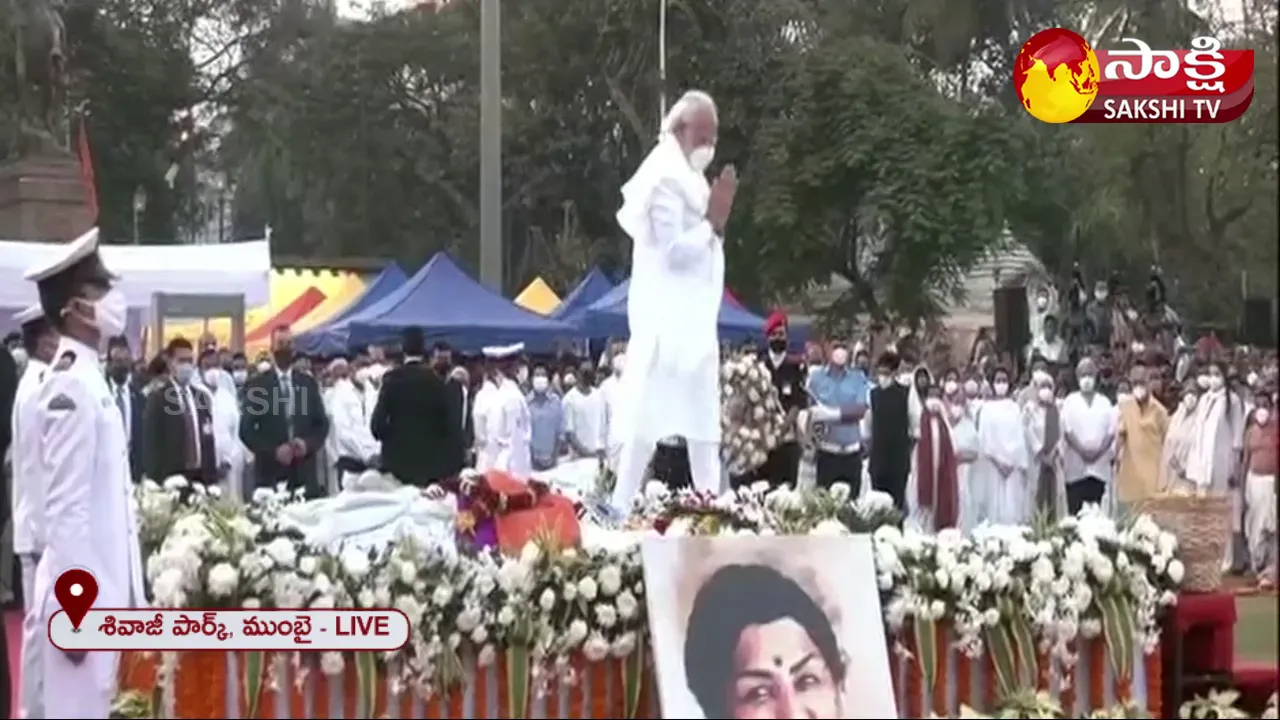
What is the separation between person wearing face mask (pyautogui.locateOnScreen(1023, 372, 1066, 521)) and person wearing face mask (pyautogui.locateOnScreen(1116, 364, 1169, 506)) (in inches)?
11.8

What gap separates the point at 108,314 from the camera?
4.81m

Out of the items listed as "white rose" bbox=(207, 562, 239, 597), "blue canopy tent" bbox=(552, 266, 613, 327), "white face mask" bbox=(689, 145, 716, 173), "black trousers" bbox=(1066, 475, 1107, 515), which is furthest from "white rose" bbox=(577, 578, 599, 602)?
"black trousers" bbox=(1066, 475, 1107, 515)

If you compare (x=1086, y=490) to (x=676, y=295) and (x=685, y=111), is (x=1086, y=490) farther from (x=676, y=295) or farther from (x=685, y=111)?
(x=685, y=111)

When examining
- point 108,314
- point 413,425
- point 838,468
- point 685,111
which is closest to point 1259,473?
point 838,468

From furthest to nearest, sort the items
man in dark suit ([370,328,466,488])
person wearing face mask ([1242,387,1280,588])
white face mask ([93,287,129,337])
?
man in dark suit ([370,328,466,488]), person wearing face mask ([1242,387,1280,588]), white face mask ([93,287,129,337])

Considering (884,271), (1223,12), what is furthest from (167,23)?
(1223,12)

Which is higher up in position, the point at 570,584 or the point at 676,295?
the point at 676,295

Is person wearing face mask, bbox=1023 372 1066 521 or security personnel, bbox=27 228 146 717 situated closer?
security personnel, bbox=27 228 146 717

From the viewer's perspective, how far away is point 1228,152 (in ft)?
20.3

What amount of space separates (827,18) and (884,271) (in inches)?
52.7

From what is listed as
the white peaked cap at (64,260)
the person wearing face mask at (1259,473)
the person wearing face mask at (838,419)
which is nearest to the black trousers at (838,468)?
the person wearing face mask at (838,419)

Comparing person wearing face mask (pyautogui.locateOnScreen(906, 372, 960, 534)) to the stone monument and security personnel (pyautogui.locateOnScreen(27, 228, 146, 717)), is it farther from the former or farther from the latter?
security personnel (pyautogui.locateOnScreen(27, 228, 146, 717))

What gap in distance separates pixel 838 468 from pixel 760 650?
299 centimetres

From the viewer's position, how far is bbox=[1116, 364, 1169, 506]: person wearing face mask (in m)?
8.04
